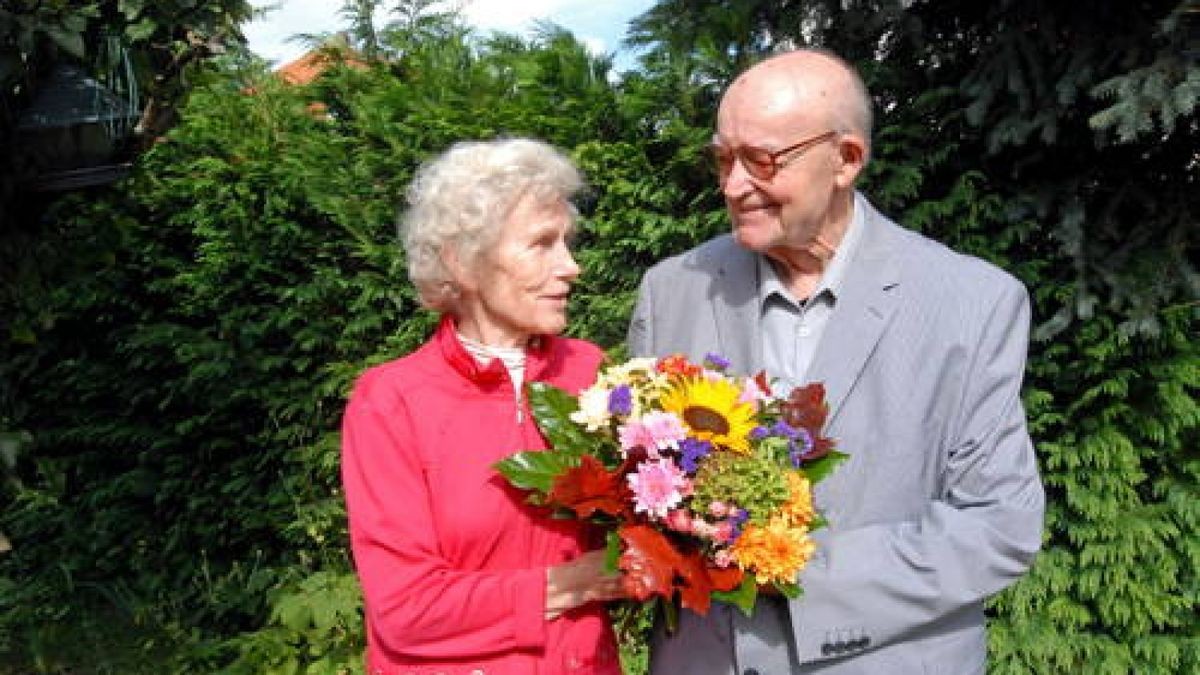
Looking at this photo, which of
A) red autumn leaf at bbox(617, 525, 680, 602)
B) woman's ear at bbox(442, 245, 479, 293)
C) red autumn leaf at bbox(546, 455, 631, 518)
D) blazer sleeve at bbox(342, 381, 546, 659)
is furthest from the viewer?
woman's ear at bbox(442, 245, 479, 293)

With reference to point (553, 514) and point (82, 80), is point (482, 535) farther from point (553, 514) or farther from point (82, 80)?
point (82, 80)

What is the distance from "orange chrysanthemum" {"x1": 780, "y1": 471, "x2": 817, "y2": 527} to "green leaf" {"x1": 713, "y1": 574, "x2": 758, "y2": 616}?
127mm

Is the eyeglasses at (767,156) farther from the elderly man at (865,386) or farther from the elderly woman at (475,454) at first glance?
the elderly woman at (475,454)

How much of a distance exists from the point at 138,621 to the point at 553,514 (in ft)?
16.2

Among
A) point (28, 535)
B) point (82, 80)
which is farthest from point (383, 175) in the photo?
point (28, 535)

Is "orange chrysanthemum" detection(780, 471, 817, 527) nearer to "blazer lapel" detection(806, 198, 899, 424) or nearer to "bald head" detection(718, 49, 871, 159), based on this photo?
"blazer lapel" detection(806, 198, 899, 424)

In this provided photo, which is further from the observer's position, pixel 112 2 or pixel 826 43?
pixel 826 43

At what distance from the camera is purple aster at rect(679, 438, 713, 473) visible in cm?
169

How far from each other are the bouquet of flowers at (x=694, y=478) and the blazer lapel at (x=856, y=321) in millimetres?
209

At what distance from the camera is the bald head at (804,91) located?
6.90 feet

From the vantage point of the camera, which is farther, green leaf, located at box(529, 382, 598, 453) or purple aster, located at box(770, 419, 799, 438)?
green leaf, located at box(529, 382, 598, 453)

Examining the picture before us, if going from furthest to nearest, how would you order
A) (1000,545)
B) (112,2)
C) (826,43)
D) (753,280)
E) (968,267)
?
(826,43) → (112,2) → (753,280) → (968,267) → (1000,545)

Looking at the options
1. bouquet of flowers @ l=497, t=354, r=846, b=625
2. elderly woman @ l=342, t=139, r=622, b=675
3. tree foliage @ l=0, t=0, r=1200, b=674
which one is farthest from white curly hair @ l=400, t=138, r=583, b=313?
tree foliage @ l=0, t=0, r=1200, b=674

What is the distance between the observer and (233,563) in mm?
5812
